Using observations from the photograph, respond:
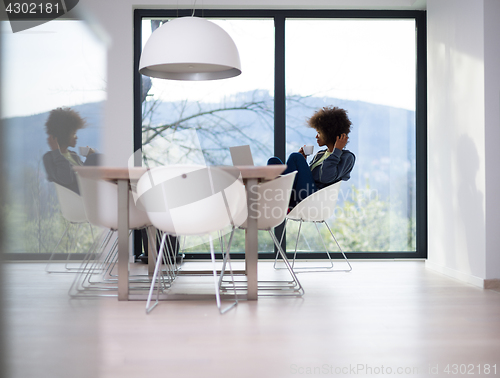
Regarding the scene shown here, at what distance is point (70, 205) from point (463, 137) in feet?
11.2

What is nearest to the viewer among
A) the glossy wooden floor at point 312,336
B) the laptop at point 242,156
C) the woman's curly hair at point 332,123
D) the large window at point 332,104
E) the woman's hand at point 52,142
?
the woman's hand at point 52,142

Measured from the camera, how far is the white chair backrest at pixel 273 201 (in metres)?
2.73

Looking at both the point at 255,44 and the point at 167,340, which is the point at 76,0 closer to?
the point at 167,340

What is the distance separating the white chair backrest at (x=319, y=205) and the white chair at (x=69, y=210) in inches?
124

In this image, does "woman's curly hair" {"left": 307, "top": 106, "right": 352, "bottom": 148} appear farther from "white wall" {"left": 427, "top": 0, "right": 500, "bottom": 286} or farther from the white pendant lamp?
the white pendant lamp

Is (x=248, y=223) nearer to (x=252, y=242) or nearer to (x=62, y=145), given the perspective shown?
(x=252, y=242)

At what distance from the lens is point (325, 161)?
3.57m

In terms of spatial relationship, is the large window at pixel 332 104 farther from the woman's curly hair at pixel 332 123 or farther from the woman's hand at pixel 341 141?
the woman's hand at pixel 341 141

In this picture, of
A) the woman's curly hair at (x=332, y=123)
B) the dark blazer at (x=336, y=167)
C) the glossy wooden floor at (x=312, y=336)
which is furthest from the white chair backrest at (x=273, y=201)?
the woman's curly hair at (x=332, y=123)

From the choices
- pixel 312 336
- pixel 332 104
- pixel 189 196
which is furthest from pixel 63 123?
pixel 332 104

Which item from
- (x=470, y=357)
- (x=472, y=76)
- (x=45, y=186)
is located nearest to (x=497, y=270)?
(x=472, y=76)

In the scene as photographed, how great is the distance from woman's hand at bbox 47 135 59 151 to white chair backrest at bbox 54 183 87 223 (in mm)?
23

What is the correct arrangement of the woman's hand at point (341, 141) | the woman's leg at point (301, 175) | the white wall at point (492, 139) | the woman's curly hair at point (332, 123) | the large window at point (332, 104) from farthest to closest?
the large window at point (332, 104), the woman's curly hair at point (332, 123), the woman's hand at point (341, 141), the woman's leg at point (301, 175), the white wall at point (492, 139)

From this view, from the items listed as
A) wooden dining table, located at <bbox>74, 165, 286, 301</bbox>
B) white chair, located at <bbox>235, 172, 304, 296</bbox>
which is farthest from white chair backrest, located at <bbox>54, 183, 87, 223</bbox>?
white chair, located at <bbox>235, 172, 304, 296</bbox>
